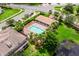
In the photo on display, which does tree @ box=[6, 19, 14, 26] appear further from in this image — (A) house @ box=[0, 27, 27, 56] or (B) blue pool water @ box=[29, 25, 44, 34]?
(B) blue pool water @ box=[29, 25, 44, 34]

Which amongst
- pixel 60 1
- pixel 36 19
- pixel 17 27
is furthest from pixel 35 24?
pixel 60 1

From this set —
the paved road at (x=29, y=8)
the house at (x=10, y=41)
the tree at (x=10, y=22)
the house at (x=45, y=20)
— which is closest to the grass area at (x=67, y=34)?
the house at (x=45, y=20)

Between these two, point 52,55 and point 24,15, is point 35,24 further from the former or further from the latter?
point 52,55

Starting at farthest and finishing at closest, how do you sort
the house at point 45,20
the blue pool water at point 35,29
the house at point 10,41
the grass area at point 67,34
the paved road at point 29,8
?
1. the paved road at point 29,8
2. the house at point 45,20
3. the blue pool water at point 35,29
4. the grass area at point 67,34
5. the house at point 10,41

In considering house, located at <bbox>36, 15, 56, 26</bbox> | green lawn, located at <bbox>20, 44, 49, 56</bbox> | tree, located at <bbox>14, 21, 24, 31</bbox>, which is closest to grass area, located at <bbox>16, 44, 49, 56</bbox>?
green lawn, located at <bbox>20, 44, 49, 56</bbox>

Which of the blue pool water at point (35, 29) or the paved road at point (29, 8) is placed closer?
the blue pool water at point (35, 29)

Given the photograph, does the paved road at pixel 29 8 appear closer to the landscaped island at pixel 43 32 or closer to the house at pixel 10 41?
the landscaped island at pixel 43 32
